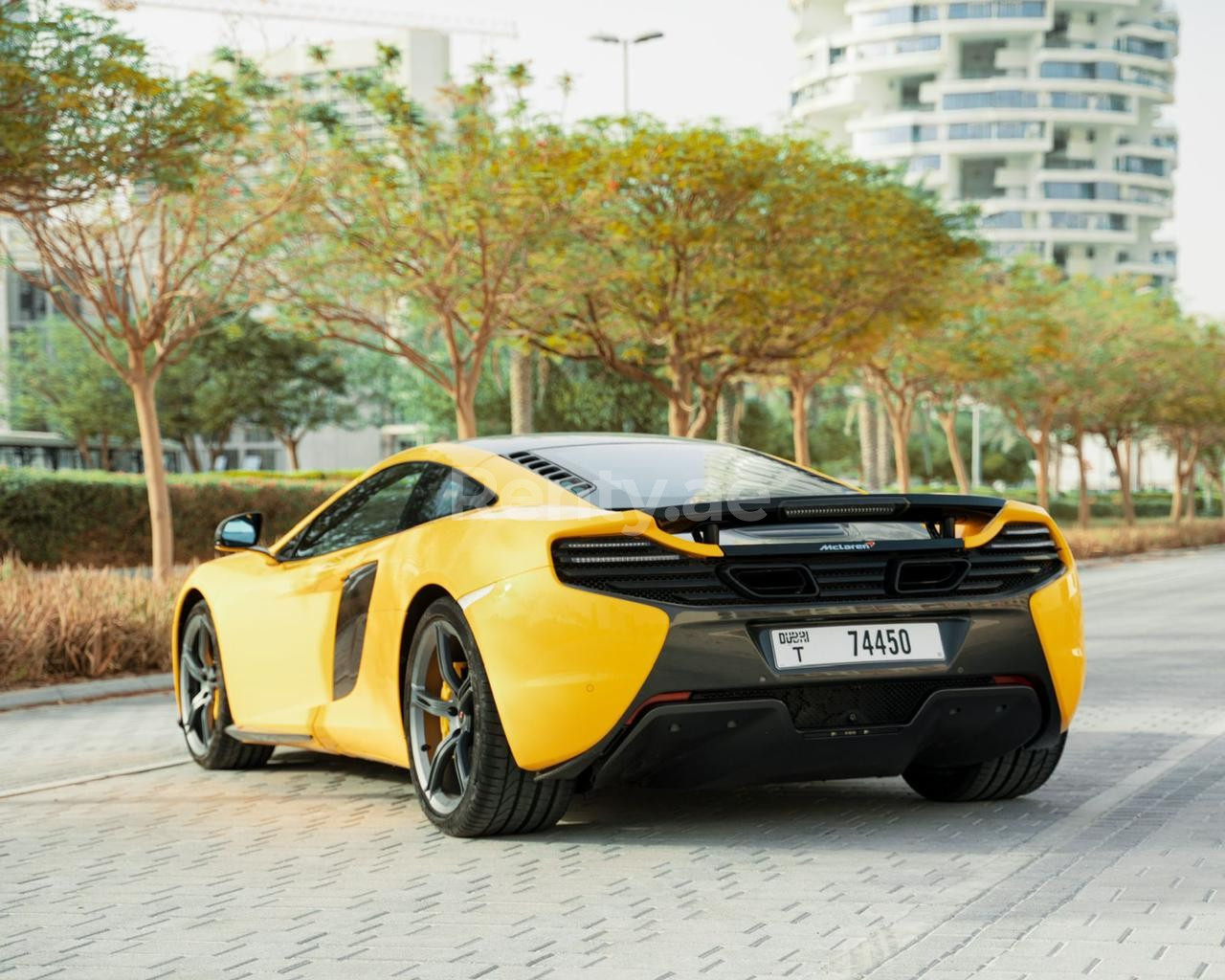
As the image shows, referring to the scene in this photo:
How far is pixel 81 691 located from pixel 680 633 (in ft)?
24.1

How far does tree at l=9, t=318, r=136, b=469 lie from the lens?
59250 mm

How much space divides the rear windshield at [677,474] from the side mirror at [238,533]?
5.29ft

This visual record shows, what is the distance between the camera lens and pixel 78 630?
1255cm

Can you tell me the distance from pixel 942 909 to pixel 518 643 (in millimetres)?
1537

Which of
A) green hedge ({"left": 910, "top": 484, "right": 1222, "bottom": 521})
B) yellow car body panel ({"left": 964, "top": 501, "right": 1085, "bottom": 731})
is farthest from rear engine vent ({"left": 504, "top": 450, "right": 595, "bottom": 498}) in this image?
green hedge ({"left": 910, "top": 484, "right": 1222, "bottom": 521})

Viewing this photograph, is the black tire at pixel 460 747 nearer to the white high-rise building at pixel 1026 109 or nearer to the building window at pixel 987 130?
the white high-rise building at pixel 1026 109

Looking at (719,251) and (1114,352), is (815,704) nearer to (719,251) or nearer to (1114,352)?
(719,251)

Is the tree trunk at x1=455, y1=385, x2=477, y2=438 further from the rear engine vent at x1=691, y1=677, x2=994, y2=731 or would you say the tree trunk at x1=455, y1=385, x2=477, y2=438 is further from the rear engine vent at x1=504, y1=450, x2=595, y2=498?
the rear engine vent at x1=691, y1=677, x2=994, y2=731

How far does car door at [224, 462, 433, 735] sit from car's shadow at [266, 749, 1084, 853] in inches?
23.2

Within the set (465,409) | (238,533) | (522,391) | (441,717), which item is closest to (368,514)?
(238,533)

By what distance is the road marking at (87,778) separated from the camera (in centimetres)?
768

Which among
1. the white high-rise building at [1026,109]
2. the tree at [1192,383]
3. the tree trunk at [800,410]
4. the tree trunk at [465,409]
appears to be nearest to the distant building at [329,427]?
the tree trunk at [465,409]

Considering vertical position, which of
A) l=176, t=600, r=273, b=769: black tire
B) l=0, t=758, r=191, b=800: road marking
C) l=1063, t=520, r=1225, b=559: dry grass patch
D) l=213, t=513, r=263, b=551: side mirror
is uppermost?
l=213, t=513, r=263, b=551: side mirror

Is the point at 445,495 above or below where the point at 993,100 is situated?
below
